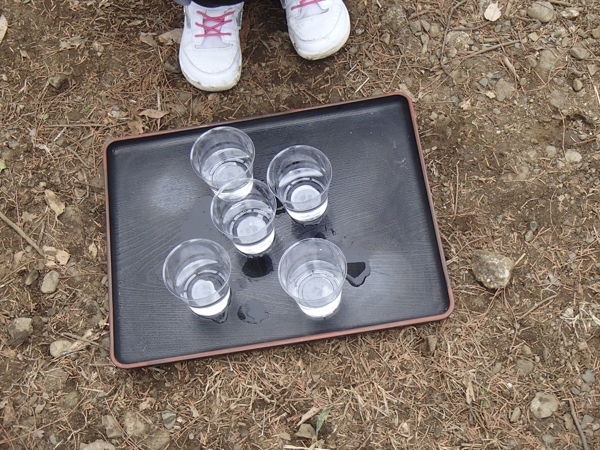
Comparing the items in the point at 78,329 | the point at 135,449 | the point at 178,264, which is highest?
the point at 178,264

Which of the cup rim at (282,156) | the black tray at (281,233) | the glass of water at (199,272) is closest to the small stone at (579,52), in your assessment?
the black tray at (281,233)

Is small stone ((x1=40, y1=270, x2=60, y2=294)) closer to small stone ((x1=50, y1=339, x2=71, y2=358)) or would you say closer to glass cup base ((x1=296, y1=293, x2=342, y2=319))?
small stone ((x1=50, y1=339, x2=71, y2=358))

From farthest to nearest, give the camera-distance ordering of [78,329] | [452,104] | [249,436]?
[452,104]
[78,329]
[249,436]

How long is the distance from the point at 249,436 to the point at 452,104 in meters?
1.62

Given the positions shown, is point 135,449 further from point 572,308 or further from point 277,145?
point 572,308

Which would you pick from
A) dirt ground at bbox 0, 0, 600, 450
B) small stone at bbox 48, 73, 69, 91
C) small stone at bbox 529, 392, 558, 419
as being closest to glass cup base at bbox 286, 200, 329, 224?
dirt ground at bbox 0, 0, 600, 450

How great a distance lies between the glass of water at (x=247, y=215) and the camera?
2080 millimetres

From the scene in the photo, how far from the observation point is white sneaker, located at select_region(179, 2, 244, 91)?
2.47m

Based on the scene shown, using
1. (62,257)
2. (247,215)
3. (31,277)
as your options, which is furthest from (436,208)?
(31,277)

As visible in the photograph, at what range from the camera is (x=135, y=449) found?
2111 mm

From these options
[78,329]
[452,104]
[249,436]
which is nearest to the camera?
[249,436]

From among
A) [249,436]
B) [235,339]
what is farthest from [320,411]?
[235,339]

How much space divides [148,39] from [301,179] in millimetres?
1124

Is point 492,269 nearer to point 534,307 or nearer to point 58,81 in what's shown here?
point 534,307
